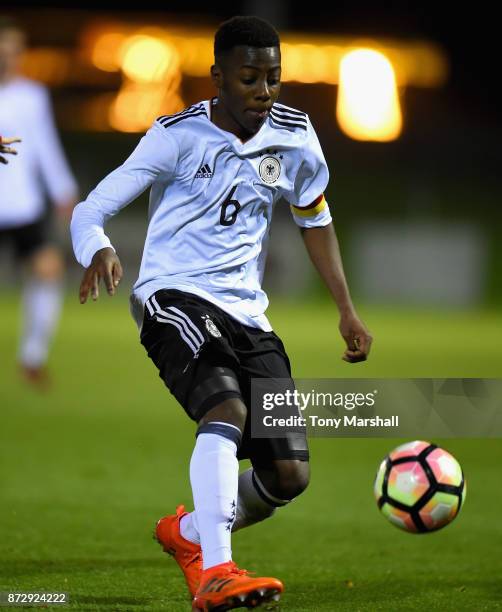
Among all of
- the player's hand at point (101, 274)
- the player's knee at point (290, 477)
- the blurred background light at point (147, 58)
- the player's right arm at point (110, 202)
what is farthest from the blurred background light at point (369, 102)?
the player's hand at point (101, 274)

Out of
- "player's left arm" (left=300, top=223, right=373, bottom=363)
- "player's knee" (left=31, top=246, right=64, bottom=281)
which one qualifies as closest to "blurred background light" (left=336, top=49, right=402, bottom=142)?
"player's knee" (left=31, top=246, right=64, bottom=281)

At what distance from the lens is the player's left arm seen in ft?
15.2

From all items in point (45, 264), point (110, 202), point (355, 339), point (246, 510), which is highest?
point (110, 202)

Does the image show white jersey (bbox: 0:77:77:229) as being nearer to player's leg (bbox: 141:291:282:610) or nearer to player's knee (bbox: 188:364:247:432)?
player's leg (bbox: 141:291:282:610)

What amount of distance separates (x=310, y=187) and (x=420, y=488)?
124cm

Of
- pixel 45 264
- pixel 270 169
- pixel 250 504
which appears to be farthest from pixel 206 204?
pixel 45 264

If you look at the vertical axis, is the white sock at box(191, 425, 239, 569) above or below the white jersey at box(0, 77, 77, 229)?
below

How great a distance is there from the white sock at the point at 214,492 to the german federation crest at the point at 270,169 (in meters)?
1.06

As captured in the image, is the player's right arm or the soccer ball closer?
the player's right arm

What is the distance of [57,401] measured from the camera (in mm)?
10555

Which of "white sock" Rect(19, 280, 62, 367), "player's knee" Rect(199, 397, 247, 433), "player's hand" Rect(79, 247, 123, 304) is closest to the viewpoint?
"player's hand" Rect(79, 247, 123, 304)

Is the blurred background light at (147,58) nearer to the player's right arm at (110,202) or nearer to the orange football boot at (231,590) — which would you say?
the player's right arm at (110,202)

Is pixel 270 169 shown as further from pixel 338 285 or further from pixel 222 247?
pixel 338 285

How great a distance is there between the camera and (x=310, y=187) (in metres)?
4.82
